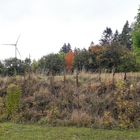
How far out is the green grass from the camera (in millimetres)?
17062

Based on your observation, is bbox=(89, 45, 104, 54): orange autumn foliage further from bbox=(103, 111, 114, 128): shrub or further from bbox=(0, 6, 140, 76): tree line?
bbox=(103, 111, 114, 128): shrub

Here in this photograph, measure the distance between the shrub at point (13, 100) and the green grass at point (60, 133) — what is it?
12.6ft

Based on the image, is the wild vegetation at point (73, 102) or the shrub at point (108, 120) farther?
the wild vegetation at point (73, 102)

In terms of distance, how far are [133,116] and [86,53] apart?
43.4 meters

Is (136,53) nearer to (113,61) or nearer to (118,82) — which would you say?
(113,61)

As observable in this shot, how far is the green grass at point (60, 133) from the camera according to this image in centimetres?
1706

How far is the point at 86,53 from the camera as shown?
6469 centimetres

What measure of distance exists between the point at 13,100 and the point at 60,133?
7195 millimetres

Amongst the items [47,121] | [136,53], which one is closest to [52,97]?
[47,121]

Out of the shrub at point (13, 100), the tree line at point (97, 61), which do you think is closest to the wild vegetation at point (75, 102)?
the shrub at point (13, 100)

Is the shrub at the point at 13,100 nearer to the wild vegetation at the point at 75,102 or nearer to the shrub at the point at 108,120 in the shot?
the wild vegetation at the point at 75,102

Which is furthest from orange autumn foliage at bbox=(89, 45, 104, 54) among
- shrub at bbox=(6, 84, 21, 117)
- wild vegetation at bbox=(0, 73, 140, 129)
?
shrub at bbox=(6, 84, 21, 117)

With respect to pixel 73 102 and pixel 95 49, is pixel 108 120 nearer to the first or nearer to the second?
pixel 73 102

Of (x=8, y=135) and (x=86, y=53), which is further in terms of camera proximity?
(x=86, y=53)
